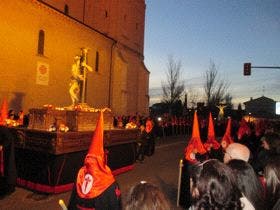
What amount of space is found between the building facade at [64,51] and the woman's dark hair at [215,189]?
19.2 m

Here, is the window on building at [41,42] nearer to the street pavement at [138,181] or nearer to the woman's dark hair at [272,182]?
the street pavement at [138,181]

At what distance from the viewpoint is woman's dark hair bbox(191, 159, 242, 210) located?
2740 mm

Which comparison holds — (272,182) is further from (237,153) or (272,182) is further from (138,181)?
(138,181)

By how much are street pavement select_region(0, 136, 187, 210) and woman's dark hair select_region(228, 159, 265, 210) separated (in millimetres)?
1415

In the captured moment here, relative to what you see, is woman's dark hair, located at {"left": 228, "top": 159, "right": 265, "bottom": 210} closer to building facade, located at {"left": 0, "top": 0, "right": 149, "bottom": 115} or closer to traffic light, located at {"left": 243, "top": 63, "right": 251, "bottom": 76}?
building facade, located at {"left": 0, "top": 0, "right": 149, "bottom": 115}

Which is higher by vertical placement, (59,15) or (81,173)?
(59,15)

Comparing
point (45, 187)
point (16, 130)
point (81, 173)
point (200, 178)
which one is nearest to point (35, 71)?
point (16, 130)

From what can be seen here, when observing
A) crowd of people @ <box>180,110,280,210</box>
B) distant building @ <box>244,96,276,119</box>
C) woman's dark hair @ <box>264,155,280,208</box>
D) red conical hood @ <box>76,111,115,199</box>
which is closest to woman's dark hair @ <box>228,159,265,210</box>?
crowd of people @ <box>180,110,280,210</box>

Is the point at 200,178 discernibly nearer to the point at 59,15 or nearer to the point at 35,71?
the point at 35,71

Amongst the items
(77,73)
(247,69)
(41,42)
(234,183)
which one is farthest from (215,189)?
(247,69)

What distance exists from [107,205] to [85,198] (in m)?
0.28

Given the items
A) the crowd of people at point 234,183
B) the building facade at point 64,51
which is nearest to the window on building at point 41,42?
the building facade at point 64,51

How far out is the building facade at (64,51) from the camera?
2095 centimetres

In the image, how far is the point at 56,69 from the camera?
80.2 ft
